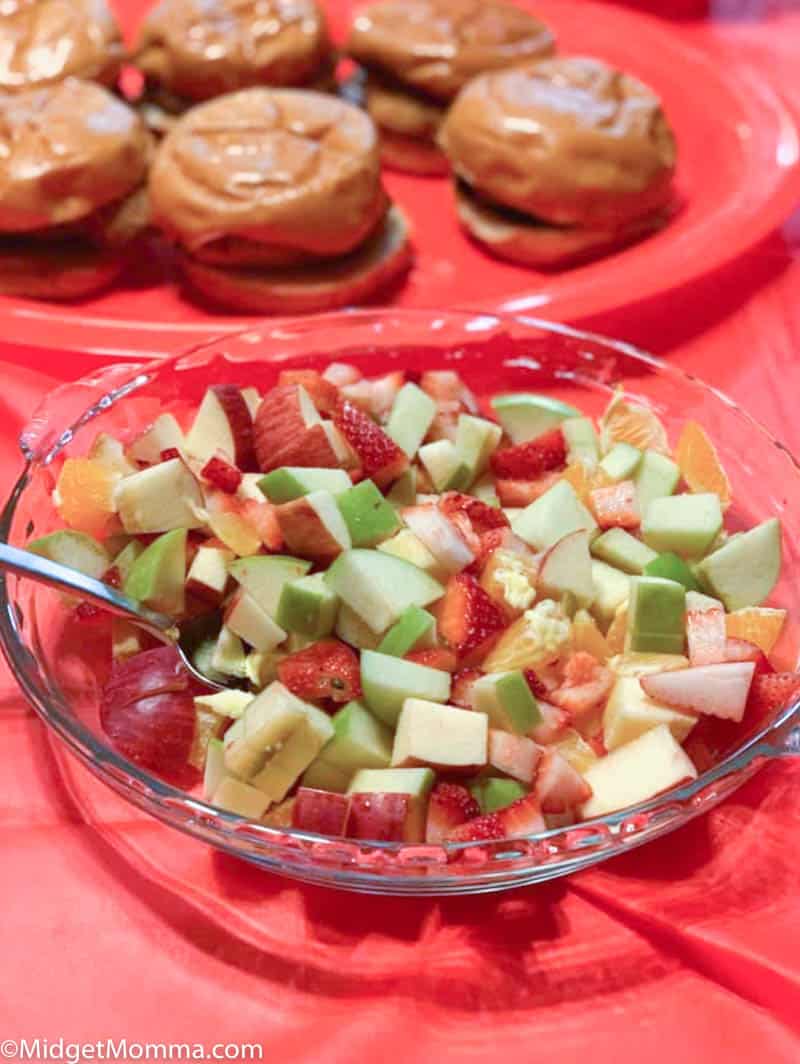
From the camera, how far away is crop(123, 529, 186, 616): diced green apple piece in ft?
4.42

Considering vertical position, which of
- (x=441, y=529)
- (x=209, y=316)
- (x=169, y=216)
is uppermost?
(x=441, y=529)

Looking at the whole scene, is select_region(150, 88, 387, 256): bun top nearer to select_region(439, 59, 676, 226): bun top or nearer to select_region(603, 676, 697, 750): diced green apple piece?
select_region(439, 59, 676, 226): bun top

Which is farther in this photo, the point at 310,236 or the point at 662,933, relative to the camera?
the point at 310,236

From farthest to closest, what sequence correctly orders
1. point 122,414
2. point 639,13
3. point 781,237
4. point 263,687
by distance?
point 639,13 → point 781,237 → point 122,414 → point 263,687

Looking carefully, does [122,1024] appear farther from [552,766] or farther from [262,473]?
[262,473]

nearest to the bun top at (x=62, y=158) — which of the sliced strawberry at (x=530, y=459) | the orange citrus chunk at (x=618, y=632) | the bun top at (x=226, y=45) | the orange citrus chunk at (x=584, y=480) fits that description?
the bun top at (x=226, y=45)

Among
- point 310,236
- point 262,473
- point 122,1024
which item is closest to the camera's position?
point 122,1024

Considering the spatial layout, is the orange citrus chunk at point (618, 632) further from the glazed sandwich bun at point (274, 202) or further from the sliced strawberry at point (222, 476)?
the glazed sandwich bun at point (274, 202)

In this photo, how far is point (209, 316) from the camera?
238cm

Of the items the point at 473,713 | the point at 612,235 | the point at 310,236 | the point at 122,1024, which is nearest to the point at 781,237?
the point at 612,235

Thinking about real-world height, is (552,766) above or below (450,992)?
above

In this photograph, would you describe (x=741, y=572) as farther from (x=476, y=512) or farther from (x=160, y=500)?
(x=160, y=500)

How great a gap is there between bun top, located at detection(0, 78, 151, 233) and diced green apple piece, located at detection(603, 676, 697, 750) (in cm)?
157

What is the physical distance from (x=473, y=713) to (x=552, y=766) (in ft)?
0.33
